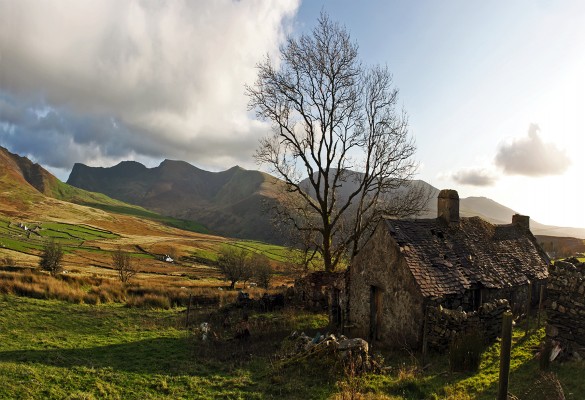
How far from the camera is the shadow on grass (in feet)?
37.6

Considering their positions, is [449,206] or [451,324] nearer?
[451,324]

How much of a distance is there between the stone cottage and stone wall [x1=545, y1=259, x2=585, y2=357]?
11.4 feet

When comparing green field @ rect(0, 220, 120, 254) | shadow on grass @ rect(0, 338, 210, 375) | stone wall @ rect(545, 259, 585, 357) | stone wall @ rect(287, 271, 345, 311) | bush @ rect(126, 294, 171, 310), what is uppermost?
stone wall @ rect(545, 259, 585, 357)

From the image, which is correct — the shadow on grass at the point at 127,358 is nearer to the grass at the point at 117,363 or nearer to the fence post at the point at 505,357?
the grass at the point at 117,363

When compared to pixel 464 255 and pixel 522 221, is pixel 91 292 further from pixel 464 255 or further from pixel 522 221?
pixel 522 221

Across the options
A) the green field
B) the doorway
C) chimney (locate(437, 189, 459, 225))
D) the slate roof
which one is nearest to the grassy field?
the doorway

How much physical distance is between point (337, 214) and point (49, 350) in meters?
17.1

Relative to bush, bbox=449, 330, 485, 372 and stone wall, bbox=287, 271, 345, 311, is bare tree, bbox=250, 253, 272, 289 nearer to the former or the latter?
stone wall, bbox=287, 271, 345, 311

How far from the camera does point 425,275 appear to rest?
15.4 m

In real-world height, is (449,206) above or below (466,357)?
above

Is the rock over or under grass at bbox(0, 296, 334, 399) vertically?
over

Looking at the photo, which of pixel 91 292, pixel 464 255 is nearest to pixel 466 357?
pixel 464 255

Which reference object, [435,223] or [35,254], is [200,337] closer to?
[435,223]

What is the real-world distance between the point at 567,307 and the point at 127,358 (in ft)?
49.4
